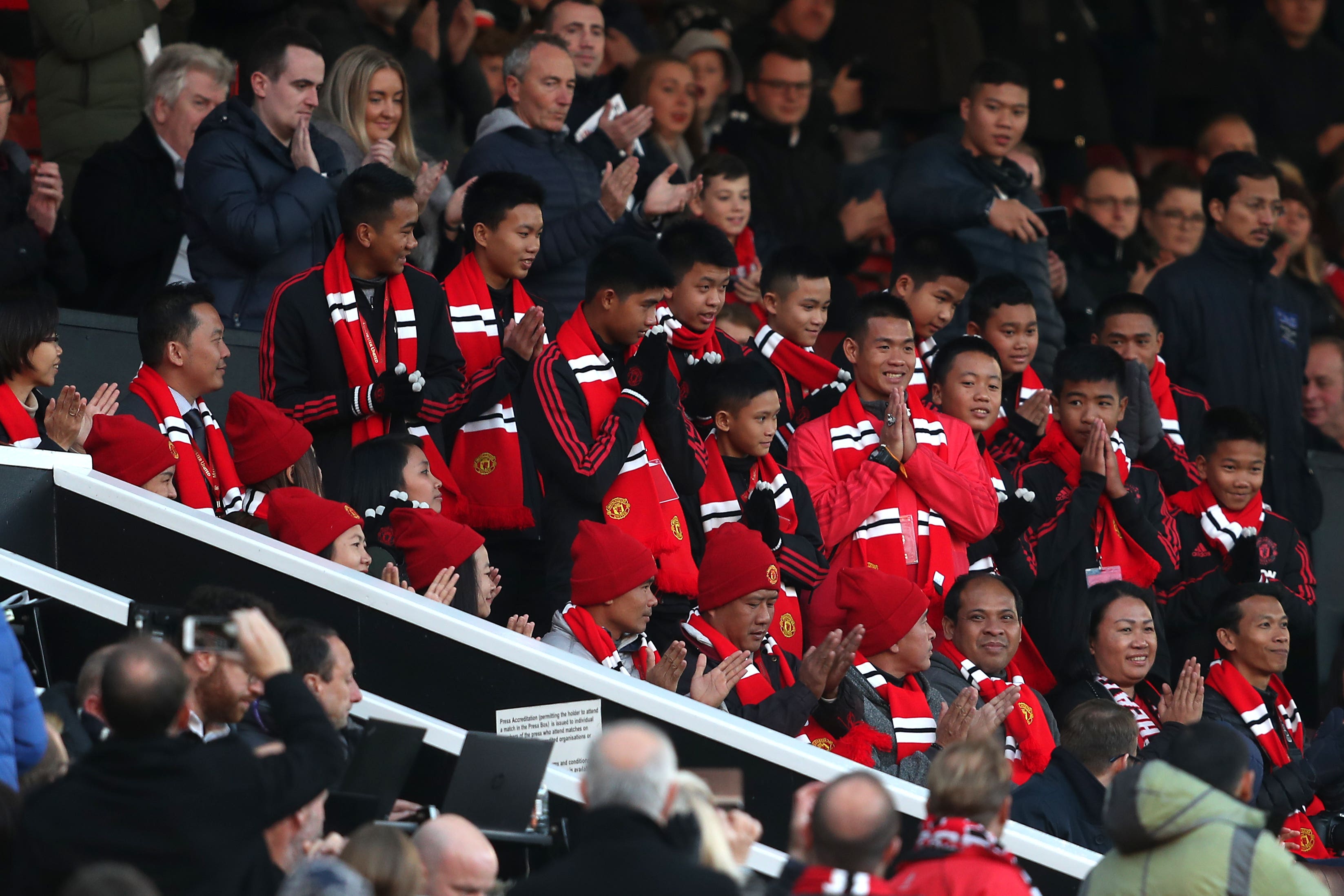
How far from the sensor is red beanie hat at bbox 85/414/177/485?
6.91 metres

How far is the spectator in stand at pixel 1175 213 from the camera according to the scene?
11.9 m

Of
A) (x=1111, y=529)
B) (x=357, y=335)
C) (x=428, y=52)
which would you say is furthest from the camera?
(x=428, y=52)

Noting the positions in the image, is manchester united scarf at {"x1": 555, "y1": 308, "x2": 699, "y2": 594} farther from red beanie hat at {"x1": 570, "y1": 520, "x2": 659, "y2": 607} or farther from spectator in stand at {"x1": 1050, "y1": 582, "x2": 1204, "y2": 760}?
spectator in stand at {"x1": 1050, "y1": 582, "x2": 1204, "y2": 760}

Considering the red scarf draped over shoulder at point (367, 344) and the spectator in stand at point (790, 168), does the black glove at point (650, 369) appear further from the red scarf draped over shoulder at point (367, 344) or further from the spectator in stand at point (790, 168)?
the spectator in stand at point (790, 168)

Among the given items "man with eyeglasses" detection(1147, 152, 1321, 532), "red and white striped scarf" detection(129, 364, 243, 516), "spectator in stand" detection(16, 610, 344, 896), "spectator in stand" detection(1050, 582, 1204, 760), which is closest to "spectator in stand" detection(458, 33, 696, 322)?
"red and white striped scarf" detection(129, 364, 243, 516)

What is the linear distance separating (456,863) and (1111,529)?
5127 mm

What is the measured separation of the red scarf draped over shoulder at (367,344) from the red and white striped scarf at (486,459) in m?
0.17

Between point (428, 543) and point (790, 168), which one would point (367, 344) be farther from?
point (790, 168)

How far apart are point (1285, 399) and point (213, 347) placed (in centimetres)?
598

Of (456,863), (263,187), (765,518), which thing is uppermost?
(263,187)

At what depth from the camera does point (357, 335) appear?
773cm

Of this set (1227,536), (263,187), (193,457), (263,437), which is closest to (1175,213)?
(1227,536)

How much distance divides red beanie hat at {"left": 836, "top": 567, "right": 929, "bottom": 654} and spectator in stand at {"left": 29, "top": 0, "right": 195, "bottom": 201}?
418cm

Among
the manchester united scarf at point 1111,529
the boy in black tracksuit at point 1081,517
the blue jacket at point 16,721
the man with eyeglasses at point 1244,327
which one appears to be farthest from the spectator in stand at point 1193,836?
the man with eyeglasses at point 1244,327
